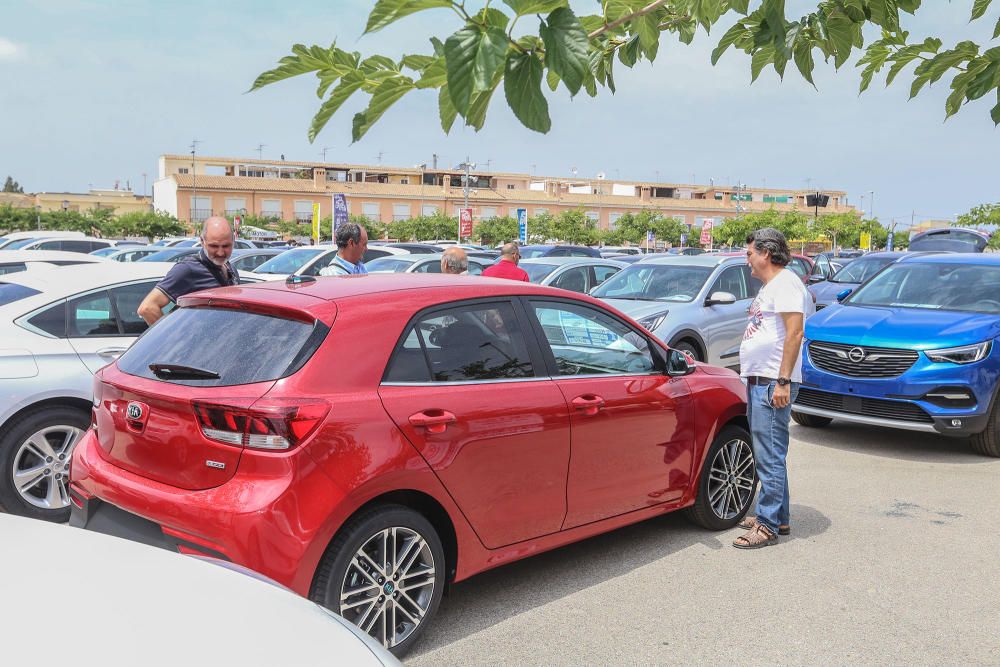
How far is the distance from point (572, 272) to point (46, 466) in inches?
410

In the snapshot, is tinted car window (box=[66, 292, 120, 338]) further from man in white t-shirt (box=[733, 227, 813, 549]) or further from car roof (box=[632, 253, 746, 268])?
car roof (box=[632, 253, 746, 268])

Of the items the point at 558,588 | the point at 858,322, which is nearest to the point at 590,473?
the point at 558,588

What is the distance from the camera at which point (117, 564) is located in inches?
93.4

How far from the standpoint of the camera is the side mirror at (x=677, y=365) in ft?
16.7

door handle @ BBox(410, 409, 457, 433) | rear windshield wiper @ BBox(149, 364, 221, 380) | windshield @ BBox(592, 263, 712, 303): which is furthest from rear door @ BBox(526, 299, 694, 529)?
windshield @ BBox(592, 263, 712, 303)

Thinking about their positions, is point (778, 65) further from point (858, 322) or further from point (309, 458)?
point (858, 322)

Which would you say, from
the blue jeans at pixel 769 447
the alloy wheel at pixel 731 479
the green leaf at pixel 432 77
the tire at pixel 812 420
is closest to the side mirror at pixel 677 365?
the blue jeans at pixel 769 447

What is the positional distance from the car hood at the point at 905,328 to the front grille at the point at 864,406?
492mm

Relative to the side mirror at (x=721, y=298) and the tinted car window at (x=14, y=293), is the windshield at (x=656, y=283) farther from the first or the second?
the tinted car window at (x=14, y=293)

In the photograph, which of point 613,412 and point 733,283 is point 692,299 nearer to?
point 733,283

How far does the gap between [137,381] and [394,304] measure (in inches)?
45.4

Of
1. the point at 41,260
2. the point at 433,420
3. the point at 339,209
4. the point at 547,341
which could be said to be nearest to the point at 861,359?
the point at 547,341

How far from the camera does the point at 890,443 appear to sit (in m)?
8.35

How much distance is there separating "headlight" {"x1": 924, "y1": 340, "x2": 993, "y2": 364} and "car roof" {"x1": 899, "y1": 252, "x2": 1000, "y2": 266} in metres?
1.70
